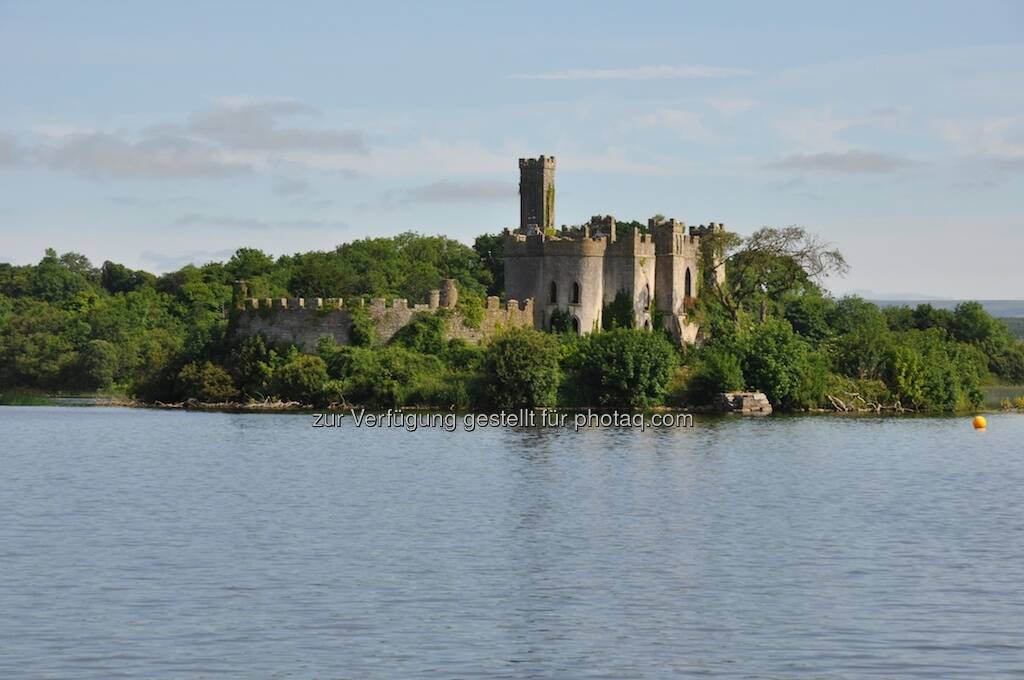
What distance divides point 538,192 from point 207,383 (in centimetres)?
1899

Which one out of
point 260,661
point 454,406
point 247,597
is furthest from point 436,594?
point 454,406

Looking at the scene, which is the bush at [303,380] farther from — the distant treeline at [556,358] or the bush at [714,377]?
the bush at [714,377]

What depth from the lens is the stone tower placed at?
7219 centimetres

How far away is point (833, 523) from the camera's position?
95.7 ft

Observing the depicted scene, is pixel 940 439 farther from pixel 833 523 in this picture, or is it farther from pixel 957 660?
pixel 957 660

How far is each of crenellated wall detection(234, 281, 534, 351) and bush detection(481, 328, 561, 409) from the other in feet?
14.9

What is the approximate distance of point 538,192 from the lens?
7225 cm

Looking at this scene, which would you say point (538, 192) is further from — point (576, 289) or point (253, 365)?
point (253, 365)

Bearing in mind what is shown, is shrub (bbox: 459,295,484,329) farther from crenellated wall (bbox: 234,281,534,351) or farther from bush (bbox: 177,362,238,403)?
bush (bbox: 177,362,238,403)

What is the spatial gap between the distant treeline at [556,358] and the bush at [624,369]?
5cm

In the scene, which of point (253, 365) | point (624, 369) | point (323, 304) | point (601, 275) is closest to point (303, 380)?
point (253, 365)

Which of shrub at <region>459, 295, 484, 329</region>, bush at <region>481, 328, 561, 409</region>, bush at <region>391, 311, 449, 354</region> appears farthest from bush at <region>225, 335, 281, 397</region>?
bush at <region>481, 328, 561, 409</region>

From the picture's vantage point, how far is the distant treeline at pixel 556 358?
56.3 m

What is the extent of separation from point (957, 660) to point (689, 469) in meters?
20.1
